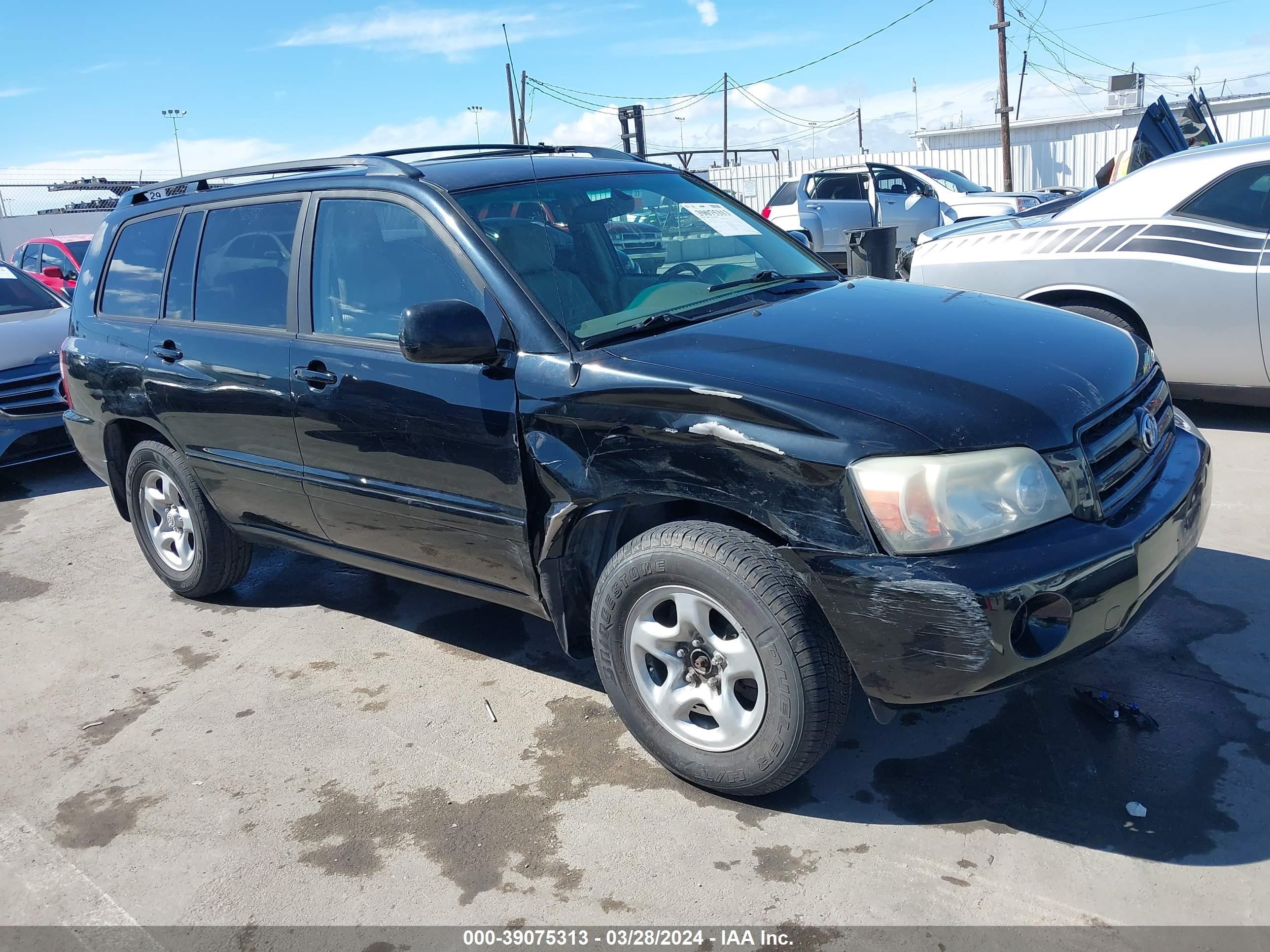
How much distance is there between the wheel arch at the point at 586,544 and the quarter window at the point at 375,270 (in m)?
0.80

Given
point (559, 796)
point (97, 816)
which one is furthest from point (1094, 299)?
point (97, 816)

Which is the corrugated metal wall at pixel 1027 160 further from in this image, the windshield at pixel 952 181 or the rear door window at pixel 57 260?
the rear door window at pixel 57 260

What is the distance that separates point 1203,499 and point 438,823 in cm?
251

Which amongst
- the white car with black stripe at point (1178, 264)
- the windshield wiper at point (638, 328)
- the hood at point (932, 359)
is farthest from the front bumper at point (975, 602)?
the white car with black stripe at point (1178, 264)

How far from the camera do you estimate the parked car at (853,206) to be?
15492 mm

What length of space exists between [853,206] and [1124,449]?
43.9 feet

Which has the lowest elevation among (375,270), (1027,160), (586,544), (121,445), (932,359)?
(586,544)

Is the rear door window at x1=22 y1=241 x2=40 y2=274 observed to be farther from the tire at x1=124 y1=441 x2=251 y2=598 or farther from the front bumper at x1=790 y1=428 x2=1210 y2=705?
the front bumper at x1=790 y1=428 x2=1210 y2=705

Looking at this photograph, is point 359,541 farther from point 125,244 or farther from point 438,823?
point 125,244

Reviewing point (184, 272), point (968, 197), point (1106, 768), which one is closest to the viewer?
point (1106, 768)

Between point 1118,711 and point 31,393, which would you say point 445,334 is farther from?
point 31,393

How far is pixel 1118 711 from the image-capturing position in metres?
3.25

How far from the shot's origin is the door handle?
12.1ft

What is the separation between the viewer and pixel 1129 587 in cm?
266
